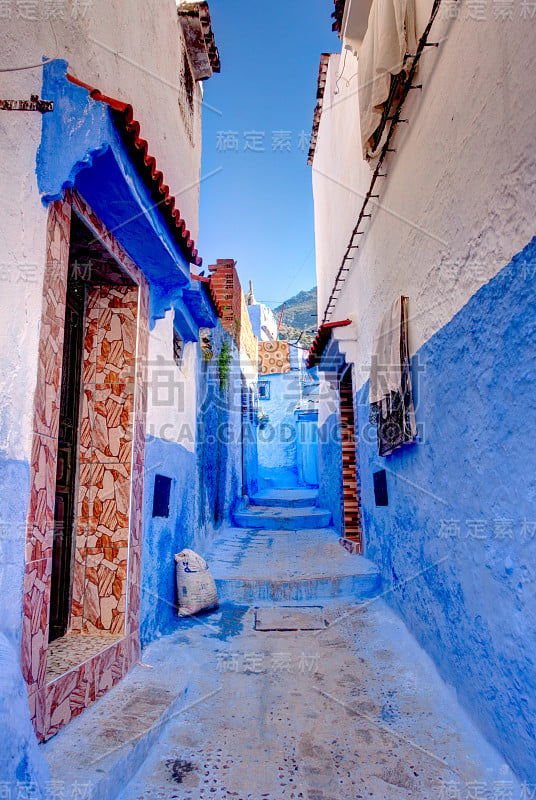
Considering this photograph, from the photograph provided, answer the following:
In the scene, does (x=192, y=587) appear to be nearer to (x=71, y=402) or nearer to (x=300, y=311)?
(x=71, y=402)

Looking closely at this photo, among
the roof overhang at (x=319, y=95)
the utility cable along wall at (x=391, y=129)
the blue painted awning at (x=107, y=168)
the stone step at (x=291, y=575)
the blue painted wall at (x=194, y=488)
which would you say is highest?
the roof overhang at (x=319, y=95)

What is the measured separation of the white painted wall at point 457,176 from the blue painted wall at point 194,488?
2591 millimetres

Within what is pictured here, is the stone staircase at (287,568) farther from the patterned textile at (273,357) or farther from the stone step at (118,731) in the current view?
the patterned textile at (273,357)

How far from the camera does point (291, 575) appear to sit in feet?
18.7

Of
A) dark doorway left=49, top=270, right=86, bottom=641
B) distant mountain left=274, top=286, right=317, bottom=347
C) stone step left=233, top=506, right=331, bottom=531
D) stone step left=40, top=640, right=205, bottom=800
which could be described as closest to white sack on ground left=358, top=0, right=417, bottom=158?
dark doorway left=49, top=270, right=86, bottom=641

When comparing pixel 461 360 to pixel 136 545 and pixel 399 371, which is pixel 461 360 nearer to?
pixel 399 371

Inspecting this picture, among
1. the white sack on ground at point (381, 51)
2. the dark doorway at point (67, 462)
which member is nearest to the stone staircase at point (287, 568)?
the dark doorway at point (67, 462)

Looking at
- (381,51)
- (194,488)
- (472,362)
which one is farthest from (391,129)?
(194,488)

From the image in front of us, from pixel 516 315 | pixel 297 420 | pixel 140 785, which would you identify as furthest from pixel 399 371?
pixel 297 420

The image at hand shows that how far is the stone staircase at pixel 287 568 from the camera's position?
5422 millimetres

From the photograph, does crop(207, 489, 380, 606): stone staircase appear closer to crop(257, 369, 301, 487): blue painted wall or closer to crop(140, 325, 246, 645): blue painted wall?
crop(140, 325, 246, 645): blue painted wall

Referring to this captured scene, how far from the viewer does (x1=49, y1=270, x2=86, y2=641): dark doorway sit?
3463 mm

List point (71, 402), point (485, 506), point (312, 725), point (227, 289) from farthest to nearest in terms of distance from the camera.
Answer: point (227, 289), point (71, 402), point (312, 725), point (485, 506)

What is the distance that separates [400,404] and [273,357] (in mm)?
18574
